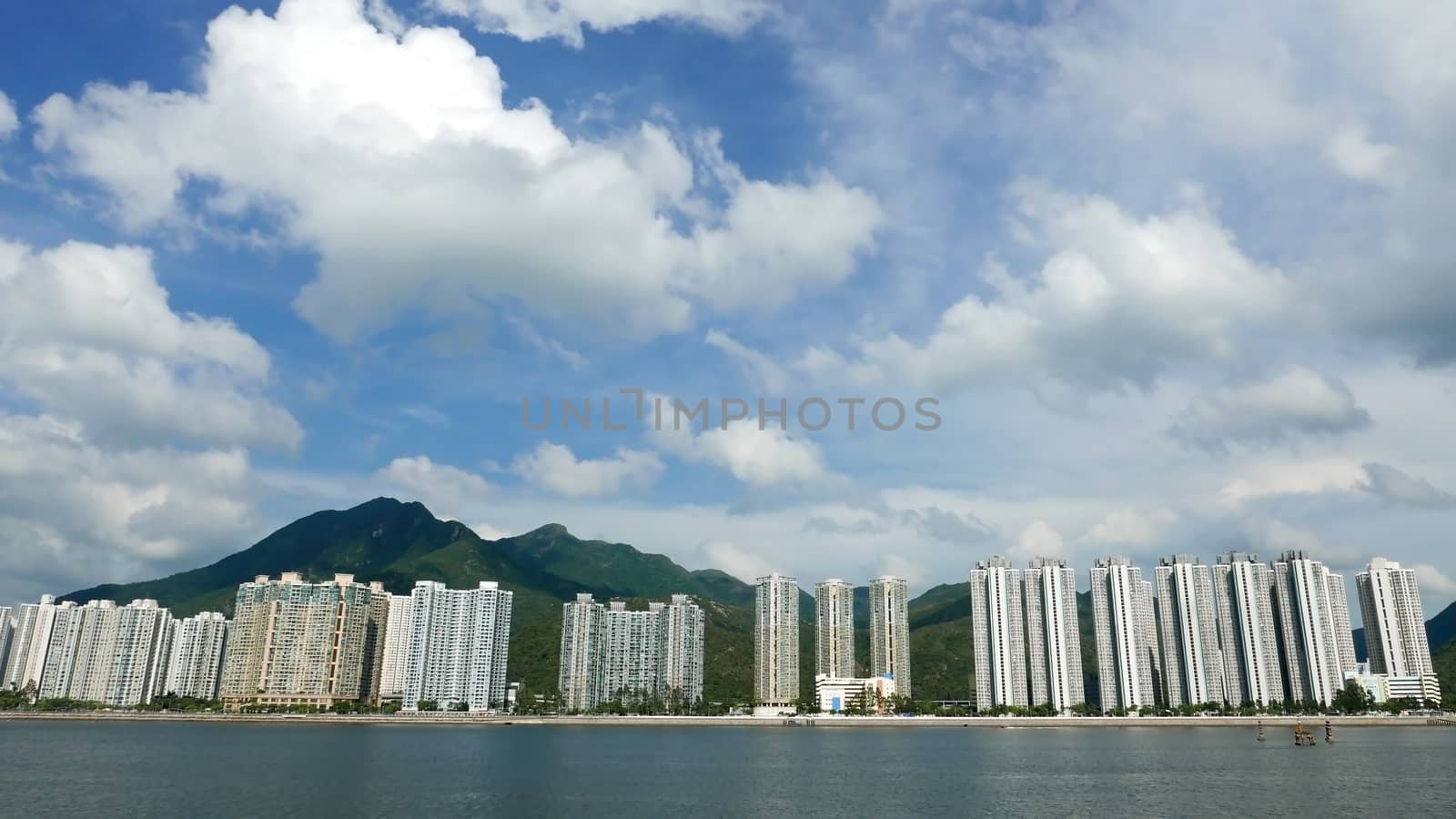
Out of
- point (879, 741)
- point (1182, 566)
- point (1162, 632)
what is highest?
point (1182, 566)

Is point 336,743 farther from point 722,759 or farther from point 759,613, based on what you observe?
point 759,613

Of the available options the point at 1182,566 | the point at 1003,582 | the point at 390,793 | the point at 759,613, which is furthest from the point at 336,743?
the point at 1182,566

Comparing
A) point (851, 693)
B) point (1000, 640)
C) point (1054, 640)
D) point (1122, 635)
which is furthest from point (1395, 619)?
point (851, 693)

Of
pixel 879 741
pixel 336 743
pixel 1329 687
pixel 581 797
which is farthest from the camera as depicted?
pixel 1329 687

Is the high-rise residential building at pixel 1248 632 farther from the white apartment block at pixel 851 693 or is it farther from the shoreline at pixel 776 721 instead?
the white apartment block at pixel 851 693

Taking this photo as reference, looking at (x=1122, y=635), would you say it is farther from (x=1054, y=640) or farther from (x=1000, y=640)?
(x=1000, y=640)
